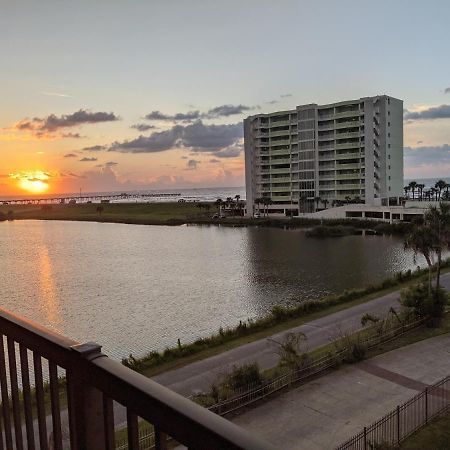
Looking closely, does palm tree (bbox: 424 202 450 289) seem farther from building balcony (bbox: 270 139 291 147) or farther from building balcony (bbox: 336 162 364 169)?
building balcony (bbox: 270 139 291 147)

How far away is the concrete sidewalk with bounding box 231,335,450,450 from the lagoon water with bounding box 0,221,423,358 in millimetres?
8534

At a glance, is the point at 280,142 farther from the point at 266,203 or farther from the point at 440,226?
the point at 440,226

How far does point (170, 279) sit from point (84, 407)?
3463 cm

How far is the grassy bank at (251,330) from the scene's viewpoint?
1642 centimetres

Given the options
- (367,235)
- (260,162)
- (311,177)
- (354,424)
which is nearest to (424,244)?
(354,424)

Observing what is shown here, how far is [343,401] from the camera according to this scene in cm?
1266

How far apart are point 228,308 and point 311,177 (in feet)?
201

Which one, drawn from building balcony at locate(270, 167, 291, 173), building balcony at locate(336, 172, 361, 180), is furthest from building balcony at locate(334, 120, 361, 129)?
building balcony at locate(270, 167, 291, 173)

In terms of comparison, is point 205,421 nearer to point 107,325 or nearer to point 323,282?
point 107,325

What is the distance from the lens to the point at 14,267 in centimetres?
4409

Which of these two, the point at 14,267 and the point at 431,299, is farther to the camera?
the point at 14,267

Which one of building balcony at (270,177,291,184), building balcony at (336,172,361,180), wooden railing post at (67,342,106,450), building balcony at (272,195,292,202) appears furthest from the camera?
building balcony at (272,195,292,202)

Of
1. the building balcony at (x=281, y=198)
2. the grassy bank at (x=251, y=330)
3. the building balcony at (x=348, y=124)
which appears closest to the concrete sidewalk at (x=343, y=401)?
the grassy bank at (x=251, y=330)

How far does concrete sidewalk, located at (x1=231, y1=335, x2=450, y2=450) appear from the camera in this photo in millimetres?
11016
